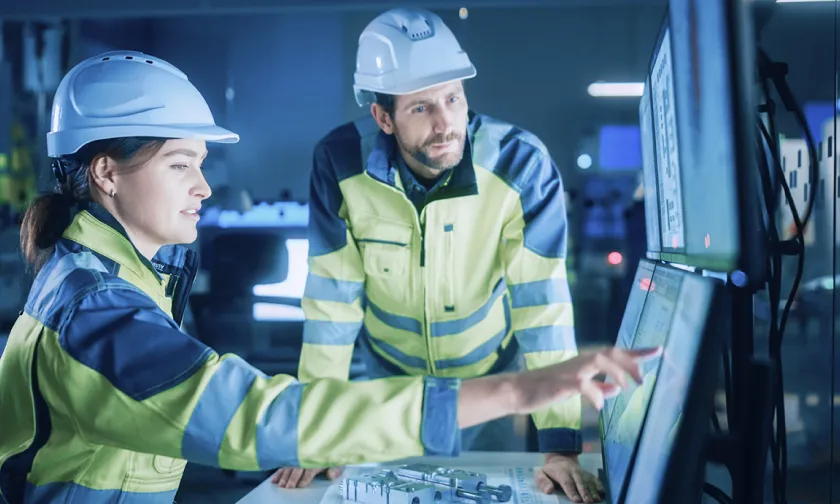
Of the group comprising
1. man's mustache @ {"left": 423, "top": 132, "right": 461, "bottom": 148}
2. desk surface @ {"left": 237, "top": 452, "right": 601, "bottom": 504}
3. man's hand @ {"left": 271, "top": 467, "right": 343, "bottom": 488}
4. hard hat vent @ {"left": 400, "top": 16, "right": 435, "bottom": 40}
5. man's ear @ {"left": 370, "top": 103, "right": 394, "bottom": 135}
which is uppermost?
hard hat vent @ {"left": 400, "top": 16, "right": 435, "bottom": 40}

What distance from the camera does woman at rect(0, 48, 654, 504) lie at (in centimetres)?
94

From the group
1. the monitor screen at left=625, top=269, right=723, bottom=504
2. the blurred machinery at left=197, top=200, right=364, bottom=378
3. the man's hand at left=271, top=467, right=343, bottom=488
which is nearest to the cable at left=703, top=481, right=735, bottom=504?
the monitor screen at left=625, top=269, right=723, bottom=504

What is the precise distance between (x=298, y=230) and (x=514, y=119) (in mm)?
691

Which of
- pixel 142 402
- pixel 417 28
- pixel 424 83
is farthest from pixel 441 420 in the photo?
pixel 417 28

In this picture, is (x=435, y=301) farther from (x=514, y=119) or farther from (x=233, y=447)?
(x=233, y=447)

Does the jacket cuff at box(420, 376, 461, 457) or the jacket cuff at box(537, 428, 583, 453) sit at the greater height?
the jacket cuff at box(420, 376, 461, 457)

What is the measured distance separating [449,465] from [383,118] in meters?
0.89

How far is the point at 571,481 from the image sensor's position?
144 centimetres

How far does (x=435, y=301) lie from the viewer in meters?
2.03

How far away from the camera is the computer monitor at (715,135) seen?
68cm

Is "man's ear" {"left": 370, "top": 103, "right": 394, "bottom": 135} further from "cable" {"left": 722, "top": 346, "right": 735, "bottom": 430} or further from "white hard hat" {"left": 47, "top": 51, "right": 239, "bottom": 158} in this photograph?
"cable" {"left": 722, "top": 346, "right": 735, "bottom": 430}

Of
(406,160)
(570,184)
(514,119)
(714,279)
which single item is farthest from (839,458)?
(714,279)

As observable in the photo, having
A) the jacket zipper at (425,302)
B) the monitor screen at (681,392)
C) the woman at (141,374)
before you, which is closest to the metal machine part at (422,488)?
the woman at (141,374)

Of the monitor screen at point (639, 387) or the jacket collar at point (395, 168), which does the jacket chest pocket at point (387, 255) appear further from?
the monitor screen at point (639, 387)
